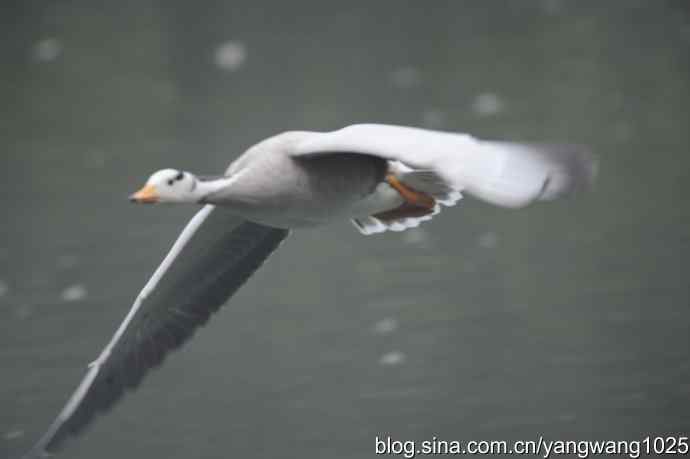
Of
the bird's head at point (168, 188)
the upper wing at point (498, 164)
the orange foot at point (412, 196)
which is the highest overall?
the orange foot at point (412, 196)

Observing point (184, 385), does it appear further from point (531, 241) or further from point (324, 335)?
point (531, 241)

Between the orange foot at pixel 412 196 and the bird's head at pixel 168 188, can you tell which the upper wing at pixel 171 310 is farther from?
the bird's head at pixel 168 188

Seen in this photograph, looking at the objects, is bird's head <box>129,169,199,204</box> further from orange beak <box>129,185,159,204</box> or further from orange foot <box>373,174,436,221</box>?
orange foot <box>373,174,436,221</box>

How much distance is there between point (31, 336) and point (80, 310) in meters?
0.50

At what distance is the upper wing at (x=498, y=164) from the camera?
3.96m

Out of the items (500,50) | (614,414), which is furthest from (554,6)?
(614,414)

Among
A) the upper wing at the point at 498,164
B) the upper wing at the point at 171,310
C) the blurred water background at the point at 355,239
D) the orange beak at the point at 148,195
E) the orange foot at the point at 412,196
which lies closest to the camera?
the upper wing at the point at 498,164

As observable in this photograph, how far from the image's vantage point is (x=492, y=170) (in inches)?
160

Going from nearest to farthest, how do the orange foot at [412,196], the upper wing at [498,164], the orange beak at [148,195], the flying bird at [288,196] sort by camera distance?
the upper wing at [498,164]
the flying bird at [288,196]
the orange beak at [148,195]
the orange foot at [412,196]

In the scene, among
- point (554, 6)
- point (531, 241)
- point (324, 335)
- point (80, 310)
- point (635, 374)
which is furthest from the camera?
point (554, 6)

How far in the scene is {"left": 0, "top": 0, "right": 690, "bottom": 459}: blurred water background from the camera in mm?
6453

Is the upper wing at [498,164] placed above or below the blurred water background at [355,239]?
below

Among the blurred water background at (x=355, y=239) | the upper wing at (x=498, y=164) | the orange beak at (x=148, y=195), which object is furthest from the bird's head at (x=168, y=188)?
the blurred water background at (x=355, y=239)

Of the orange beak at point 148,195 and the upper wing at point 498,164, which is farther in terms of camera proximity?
the orange beak at point 148,195
